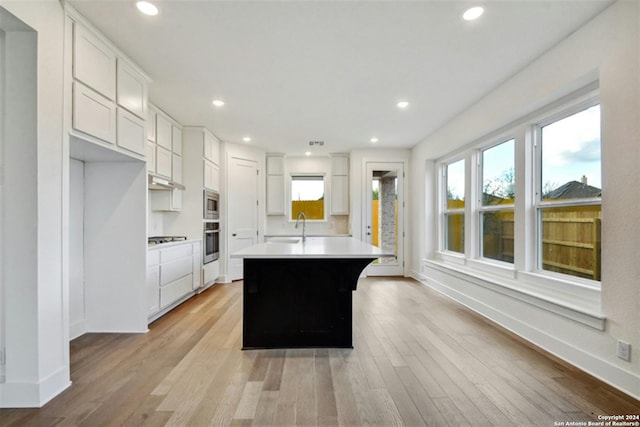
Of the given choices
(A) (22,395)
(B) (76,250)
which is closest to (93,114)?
(B) (76,250)

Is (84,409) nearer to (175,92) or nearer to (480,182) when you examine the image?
(175,92)

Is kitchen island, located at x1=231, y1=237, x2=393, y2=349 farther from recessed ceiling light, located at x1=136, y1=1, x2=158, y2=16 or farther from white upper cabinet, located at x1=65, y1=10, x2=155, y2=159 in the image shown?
recessed ceiling light, located at x1=136, y1=1, x2=158, y2=16

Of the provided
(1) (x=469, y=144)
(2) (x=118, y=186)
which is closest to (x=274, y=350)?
(2) (x=118, y=186)

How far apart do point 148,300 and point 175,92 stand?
230cm

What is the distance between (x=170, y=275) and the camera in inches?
140

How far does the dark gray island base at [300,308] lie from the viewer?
2594mm

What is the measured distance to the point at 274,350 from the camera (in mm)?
2582

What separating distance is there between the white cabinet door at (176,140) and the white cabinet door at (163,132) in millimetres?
86

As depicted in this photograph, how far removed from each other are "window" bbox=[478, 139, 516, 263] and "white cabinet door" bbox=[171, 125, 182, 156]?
14.4ft

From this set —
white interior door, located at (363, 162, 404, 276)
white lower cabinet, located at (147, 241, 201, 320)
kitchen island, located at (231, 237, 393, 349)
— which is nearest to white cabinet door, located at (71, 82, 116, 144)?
white lower cabinet, located at (147, 241, 201, 320)

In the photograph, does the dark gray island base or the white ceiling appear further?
the dark gray island base

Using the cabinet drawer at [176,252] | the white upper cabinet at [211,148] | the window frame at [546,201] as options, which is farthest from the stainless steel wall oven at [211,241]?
the window frame at [546,201]

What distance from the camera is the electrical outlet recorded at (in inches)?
74.5

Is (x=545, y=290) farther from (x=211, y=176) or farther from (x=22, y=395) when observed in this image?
(x=211, y=176)
